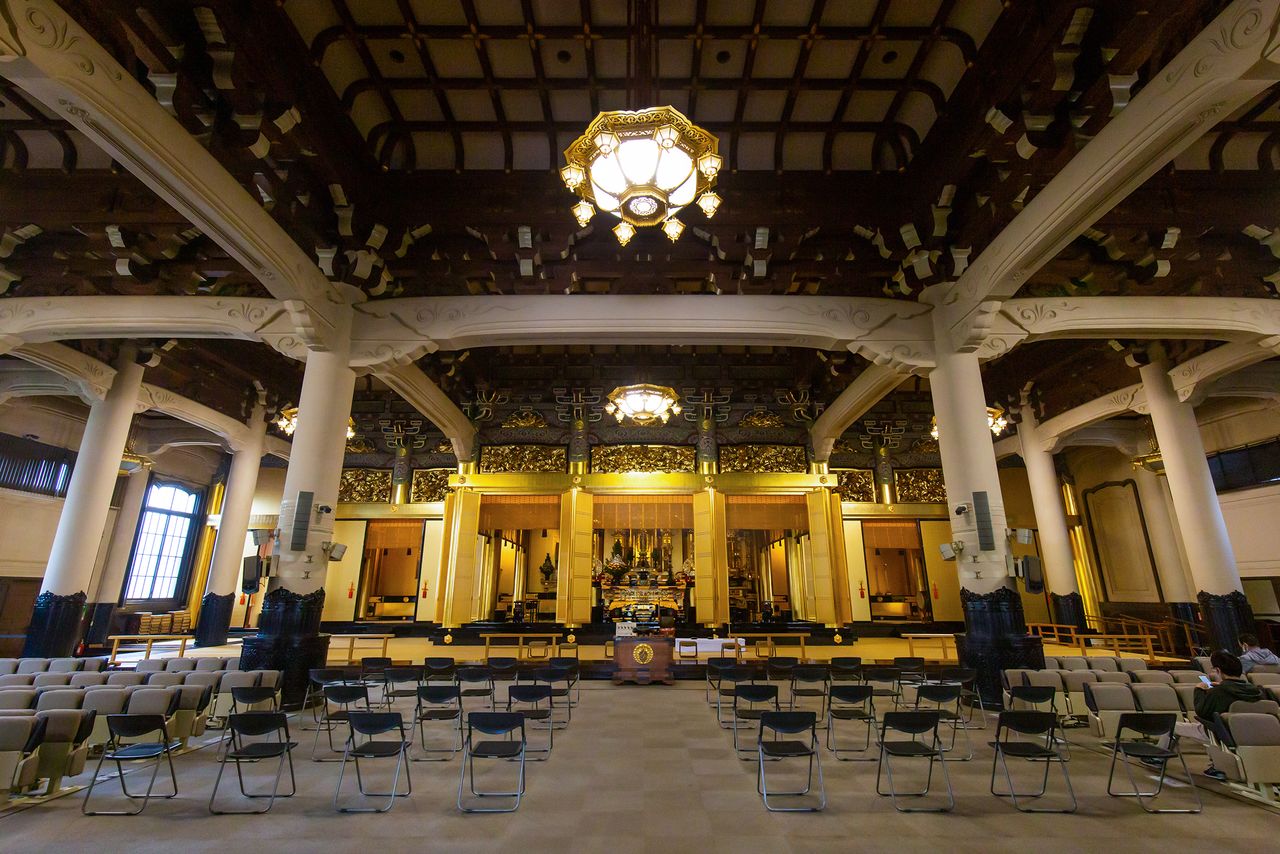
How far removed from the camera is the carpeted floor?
10.4 feet

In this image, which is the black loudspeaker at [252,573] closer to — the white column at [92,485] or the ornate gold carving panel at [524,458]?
the white column at [92,485]

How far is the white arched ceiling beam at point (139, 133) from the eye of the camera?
3697 millimetres

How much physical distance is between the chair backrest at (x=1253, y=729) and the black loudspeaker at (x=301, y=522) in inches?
341

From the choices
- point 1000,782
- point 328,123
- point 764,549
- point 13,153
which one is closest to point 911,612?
point 764,549

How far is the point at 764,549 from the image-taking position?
1905 centimetres

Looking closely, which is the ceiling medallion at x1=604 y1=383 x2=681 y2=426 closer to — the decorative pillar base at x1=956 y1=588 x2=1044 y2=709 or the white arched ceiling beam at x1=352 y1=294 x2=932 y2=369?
the white arched ceiling beam at x1=352 y1=294 x2=932 y2=369

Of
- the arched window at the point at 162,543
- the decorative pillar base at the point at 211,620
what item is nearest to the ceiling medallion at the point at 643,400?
the decorative pillar base at the point at 211,620

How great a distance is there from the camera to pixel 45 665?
6.27 m

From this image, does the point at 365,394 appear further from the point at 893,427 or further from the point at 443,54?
the point at 893,427

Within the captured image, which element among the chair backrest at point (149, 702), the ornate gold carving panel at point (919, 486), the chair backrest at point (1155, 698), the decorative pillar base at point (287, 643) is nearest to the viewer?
the chair backrest at point (149, 702)

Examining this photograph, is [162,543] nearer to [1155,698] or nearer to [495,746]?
[495,746]

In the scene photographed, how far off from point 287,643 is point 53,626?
585 cm

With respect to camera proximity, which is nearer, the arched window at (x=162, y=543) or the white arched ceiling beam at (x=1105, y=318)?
the white arched ceiling beam at (x=1105, y=318)

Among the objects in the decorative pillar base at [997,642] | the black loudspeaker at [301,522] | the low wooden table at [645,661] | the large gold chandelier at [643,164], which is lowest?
the low wooden table at [645,661]
